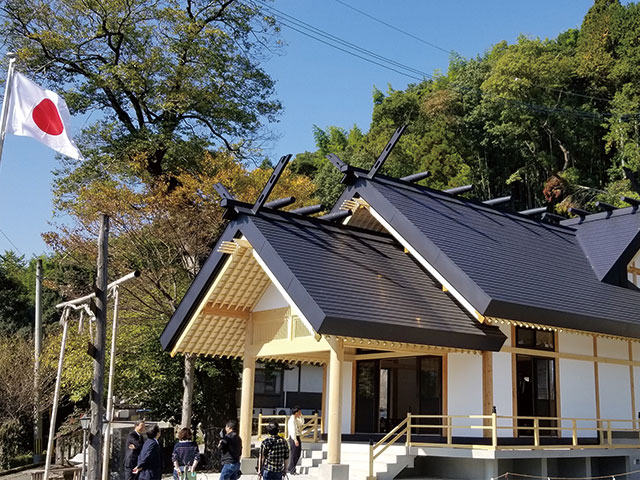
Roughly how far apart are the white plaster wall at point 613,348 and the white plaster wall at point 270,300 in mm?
8267

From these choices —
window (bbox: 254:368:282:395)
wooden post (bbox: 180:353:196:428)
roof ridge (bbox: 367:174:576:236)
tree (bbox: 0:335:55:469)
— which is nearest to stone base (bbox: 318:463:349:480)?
roof ridge (bbox: 367:174:576:236)

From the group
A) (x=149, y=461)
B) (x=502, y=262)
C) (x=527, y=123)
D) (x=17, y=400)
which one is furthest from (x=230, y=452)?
(x=527, y=123)

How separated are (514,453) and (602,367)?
4.91 m

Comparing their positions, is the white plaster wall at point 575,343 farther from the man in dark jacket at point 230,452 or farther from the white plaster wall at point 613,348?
the man in dark jacket at point 230,452

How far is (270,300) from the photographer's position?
1577 cm

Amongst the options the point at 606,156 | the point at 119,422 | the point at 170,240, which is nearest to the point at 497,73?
the point at 606,156

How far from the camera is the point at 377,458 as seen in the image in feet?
45.3

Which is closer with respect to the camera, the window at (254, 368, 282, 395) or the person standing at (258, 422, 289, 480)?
the person standing at (258, 422, 289, 480)

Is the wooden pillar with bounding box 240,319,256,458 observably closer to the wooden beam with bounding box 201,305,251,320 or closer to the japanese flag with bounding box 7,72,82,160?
the wooden beam with bounding box 201,305,251,320

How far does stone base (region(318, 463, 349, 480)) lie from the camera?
39.0 ft

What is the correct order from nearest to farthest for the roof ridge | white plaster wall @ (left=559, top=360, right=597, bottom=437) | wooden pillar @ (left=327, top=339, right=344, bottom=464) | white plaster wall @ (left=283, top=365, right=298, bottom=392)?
wooden pillar @ (left=327, top=339, right=344, bottom=464) → white plaster wall @ (left=559, top=360, right=597, bottom=437) → the roof ridge → white plaster wall @ (left=283, top=365, right=298, bottom=392)

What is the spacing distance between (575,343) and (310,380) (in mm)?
23941

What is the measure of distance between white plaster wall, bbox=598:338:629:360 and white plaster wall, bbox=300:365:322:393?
23.0 m

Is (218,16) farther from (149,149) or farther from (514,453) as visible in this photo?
(514,453)
